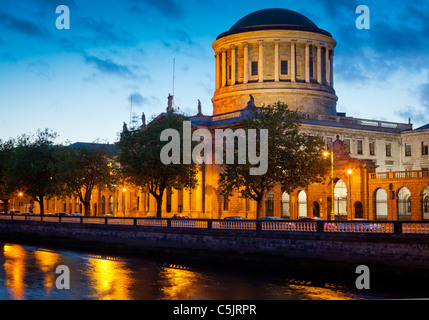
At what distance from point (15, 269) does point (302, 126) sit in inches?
1760

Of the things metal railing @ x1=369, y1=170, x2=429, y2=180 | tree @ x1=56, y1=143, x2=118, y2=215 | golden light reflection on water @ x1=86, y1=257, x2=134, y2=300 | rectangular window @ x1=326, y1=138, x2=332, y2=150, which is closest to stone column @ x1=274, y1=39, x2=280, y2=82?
rectangular window @ x1=326, y1=138, x2=332, y2=150

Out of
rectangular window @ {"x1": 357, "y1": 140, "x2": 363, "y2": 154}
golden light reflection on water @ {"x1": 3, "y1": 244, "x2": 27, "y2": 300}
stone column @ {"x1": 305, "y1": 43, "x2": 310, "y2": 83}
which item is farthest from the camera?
stone column @ {"x1": 305, "y1": 43, "x2": 310, "y2": 83}

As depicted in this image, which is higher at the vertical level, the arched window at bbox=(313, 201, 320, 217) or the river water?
the arched window at bbox=(313, 201, 320, 217)

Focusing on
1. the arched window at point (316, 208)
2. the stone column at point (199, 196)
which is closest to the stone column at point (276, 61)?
the stone column at point (199, 196)

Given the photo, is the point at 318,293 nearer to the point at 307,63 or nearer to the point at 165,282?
the point at 165,282

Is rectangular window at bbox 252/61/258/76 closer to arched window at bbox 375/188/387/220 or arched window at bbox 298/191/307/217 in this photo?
arched window at bbox 298/191/307/217

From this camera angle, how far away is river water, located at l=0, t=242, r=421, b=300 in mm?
29953

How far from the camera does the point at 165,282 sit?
34.3 meters

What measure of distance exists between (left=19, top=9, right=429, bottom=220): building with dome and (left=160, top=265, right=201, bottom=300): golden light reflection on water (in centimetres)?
2813

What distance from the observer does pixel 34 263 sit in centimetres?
4406

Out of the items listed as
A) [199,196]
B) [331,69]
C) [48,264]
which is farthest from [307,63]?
[48,264]

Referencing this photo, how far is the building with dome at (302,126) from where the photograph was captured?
65.5 meters

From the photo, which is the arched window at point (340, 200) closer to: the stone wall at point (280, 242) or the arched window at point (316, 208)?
the arched window at point (316, 208)

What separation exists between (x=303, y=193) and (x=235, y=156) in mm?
24546
